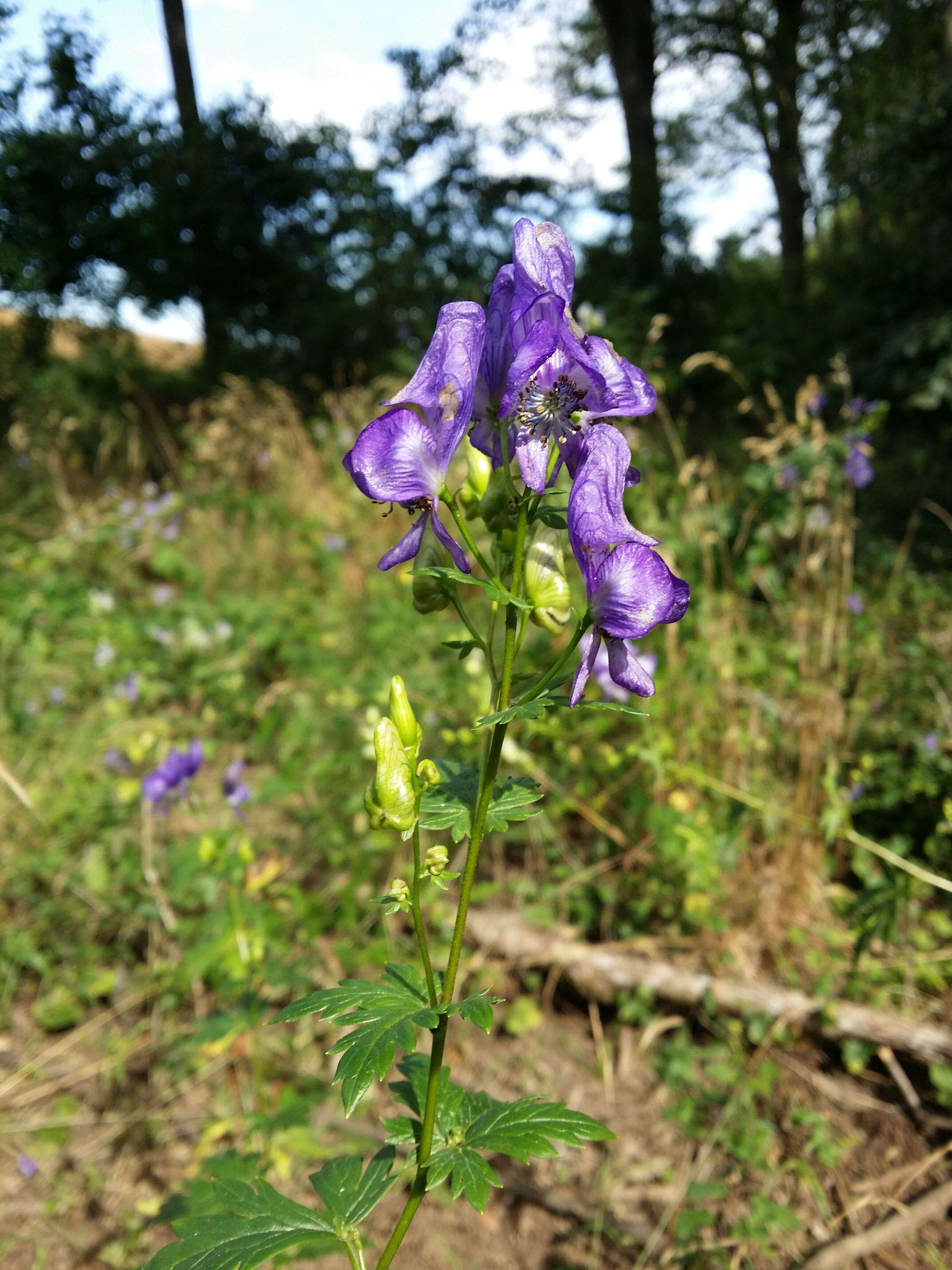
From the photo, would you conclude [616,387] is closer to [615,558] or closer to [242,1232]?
[615,558]

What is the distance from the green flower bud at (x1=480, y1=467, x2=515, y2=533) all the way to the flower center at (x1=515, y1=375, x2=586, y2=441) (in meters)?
0.07

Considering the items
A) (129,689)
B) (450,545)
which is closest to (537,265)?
(450,545)

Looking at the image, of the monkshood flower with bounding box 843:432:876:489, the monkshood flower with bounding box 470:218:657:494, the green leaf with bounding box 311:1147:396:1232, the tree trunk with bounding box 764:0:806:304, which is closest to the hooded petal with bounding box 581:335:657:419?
the monkshood flower with bounding box 470:218:657:494

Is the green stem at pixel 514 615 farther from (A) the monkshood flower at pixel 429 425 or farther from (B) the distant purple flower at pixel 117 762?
(B) the distant purple flower at pixel 117 762

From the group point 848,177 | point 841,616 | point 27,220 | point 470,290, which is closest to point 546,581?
point 841,616

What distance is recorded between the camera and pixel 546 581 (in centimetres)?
86

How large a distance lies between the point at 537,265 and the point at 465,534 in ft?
0.95

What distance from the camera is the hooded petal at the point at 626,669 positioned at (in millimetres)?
855

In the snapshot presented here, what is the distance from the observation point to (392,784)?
0.87m

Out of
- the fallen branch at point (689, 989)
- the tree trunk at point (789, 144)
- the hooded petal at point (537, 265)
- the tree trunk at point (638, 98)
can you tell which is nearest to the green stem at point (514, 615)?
the hooded petal at point (537, 265)

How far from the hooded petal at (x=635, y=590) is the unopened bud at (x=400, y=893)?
0.38 metres

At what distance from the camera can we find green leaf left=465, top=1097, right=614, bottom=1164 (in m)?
0.86

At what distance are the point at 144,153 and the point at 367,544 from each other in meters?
8.38

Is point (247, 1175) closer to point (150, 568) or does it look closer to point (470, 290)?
point (150, 568)
